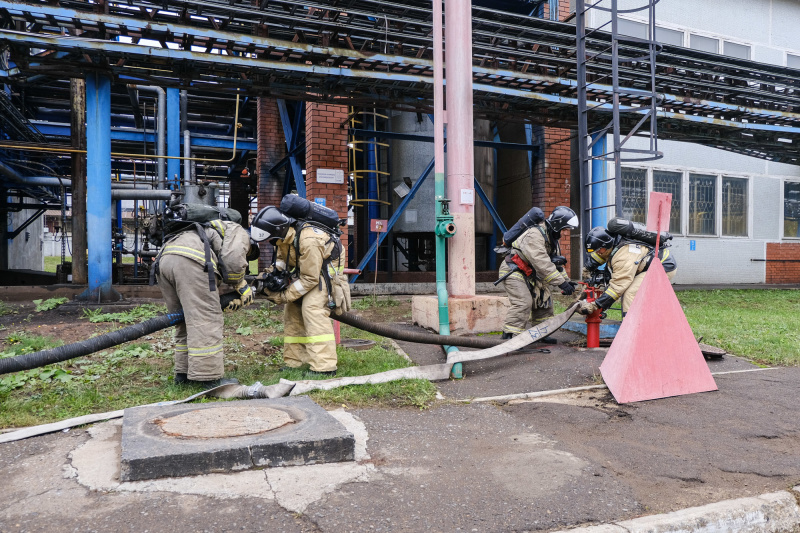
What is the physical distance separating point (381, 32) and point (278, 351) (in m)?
4.91

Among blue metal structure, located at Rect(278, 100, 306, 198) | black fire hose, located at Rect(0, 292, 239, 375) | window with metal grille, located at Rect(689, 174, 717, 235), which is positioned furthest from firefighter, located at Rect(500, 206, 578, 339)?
window with metal grille, located at Rect(689, 174, 717, 235)

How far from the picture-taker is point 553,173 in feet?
38.6

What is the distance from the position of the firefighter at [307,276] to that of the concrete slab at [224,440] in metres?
1.35

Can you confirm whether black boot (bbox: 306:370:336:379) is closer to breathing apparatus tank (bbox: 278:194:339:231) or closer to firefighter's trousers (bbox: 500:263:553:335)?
breathing apparatus tank (bbox: 278:194:339:231)

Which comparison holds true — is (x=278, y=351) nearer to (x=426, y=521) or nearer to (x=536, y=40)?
(x=426, y=521)

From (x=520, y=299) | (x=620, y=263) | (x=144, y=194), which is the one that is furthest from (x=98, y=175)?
(x=620, y=263)

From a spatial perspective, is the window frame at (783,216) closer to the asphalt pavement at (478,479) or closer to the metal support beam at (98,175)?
the asphalt pavement at (478,479)

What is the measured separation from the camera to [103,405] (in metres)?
4.02

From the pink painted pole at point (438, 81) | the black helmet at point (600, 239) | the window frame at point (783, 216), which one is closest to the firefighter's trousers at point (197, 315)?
the pink painted pole at point (438, 81)

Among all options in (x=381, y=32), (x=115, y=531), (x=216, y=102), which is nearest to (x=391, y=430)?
(x=115, y=531)

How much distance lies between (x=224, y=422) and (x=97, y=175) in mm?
6448

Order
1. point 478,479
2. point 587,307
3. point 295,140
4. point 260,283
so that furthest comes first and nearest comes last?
point 295,140
point 587,307
point 260,283
point 478,479

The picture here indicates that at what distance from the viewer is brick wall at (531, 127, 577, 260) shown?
11.7 metres

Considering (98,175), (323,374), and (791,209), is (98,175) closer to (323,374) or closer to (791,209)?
(323,374)
